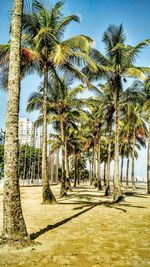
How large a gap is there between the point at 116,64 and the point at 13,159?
45.0 feet

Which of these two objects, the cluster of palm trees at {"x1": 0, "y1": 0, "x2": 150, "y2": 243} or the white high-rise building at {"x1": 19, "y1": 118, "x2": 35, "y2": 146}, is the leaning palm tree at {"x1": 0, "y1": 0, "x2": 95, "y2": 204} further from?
the white high-rise building at {"x1": 19, "y1": 118, "x2": 35, "y2": 146}

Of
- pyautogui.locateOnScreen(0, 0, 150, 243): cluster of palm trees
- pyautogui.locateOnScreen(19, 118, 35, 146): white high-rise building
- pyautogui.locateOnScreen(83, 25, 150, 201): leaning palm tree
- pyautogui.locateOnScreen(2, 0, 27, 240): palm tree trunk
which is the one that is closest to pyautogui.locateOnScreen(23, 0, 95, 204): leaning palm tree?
pyautogui.locateOnScreen(0, 0, 150, 243): cluster of palm trees

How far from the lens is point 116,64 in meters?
18.9

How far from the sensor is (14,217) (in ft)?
22.1

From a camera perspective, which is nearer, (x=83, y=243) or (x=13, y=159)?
(x=13, y=159)

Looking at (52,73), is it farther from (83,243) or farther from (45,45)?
(83,243)

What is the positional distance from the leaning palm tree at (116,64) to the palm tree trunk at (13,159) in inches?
435

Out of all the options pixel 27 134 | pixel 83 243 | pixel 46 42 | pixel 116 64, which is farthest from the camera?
pixel 27 134

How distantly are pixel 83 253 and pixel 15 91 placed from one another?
4145 millimetres

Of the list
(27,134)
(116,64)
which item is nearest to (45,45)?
(116,64)

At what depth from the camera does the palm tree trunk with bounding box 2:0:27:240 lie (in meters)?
6.68

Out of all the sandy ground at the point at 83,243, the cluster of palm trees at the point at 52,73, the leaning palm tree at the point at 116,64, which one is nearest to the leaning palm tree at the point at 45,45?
the cluster of palm trees at the point at 52,73

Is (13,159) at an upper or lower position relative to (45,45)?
lower

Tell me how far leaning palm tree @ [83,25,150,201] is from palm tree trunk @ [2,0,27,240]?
11050 mm
